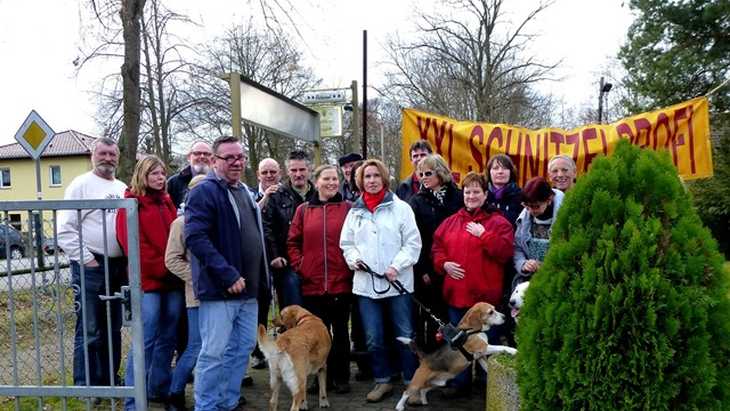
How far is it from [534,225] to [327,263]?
1.72 metres

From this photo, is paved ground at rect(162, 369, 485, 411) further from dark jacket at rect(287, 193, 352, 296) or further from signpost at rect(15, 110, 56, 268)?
signpost at rect(15, 110, 56, 268)

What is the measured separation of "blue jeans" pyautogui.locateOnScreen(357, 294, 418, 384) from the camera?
15.3 feet

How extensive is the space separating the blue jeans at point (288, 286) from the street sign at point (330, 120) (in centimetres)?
291

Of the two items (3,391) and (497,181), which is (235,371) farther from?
(497,181)

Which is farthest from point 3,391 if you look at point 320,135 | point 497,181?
point 320,135

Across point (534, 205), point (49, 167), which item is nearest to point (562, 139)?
point (534, 205)

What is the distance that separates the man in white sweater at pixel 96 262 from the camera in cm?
405

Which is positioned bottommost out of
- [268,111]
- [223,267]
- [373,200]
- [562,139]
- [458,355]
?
[458,355]

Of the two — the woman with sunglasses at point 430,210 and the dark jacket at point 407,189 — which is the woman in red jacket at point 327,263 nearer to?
the woman with sunglasses at point 430,210

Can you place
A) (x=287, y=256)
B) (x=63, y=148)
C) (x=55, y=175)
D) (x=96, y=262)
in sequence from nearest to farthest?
(x=96, y=262), (x=287, y=256), (x=63, y=148), (x=55, y=175)

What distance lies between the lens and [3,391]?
3.60 m

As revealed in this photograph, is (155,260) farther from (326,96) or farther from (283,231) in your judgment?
(326,96)

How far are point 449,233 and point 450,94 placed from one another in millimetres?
27675

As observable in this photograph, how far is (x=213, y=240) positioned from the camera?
3.73 metres
